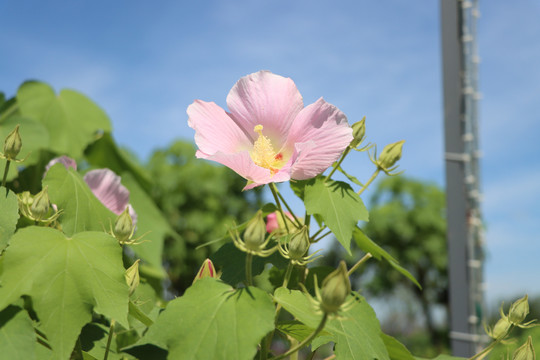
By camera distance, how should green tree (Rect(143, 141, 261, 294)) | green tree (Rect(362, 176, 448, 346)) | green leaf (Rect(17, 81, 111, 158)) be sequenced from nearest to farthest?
green leaf (Rect(17, 81, 111, 158)) → green tree (Rect(143, 141, 261, 294)) → green tree (Rect(362, 176, 448, 346))

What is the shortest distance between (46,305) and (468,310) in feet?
7.00

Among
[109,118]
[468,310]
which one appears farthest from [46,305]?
[468,310]

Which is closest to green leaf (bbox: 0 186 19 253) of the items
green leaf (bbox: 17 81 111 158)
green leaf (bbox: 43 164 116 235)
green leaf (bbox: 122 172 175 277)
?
green leaf (bbox: 43 164 116 235)

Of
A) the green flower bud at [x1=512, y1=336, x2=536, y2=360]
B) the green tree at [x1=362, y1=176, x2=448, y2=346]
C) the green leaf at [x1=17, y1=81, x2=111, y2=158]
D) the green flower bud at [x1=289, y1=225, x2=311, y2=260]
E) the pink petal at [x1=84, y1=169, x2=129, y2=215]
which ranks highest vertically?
the green leaf at [x1=17, y1=81, x2=111, y2=158]

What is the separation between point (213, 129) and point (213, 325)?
23cm

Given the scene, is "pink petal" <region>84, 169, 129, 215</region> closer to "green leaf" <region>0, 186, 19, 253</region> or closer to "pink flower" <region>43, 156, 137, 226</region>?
"pink flower" <region>43, 156, 137, 226</region>

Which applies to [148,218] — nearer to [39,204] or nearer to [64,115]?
[64,115]

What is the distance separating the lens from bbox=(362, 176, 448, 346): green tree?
12195 mm

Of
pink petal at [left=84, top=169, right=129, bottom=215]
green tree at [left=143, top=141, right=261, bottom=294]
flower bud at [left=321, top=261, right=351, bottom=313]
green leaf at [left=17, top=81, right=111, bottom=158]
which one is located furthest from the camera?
green tree at [left=143, top=141, right=261, bottom=294]

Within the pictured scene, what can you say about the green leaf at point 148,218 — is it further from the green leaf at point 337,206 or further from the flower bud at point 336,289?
the flower bud at point 336,289

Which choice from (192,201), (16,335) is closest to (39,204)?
(16,335)

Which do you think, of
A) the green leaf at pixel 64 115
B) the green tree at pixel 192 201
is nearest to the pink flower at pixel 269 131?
the green leaf at pixel 64 115

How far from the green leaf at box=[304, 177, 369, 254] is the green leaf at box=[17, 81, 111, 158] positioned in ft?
2.58

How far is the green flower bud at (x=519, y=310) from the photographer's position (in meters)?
0.59
